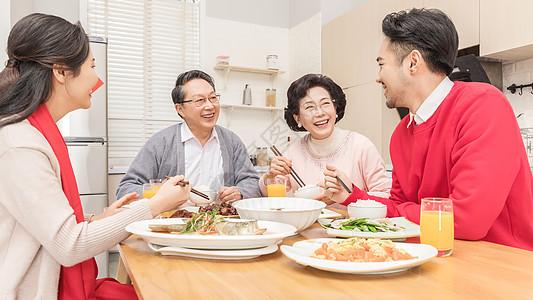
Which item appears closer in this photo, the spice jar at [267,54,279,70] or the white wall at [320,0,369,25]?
→ the white wall at [320,0,369,25]

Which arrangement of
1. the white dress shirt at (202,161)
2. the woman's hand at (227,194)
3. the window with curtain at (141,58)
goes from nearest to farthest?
the woman's hand at (227,194), the white dress shirt at (202,161), the window with curtain at (141,58)

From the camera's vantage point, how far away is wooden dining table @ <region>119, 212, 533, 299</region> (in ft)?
2.45

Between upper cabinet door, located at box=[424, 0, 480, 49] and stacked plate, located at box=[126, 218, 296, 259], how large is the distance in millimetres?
2726

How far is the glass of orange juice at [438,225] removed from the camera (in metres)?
1.00

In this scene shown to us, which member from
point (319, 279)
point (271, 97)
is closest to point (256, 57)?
point (271, 97)

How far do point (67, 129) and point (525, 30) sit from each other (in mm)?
3727

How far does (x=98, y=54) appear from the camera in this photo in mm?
3793

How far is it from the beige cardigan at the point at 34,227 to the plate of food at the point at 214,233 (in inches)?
4.3

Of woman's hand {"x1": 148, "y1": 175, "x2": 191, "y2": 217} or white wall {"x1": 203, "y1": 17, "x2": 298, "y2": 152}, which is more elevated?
white wall {"x1": 203, "y1": 17, "x2": 298, "y2": 152}

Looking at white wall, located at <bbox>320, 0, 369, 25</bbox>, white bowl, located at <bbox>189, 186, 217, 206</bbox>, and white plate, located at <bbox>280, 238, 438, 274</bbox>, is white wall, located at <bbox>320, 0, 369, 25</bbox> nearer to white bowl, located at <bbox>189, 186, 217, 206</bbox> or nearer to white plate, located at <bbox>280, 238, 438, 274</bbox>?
white bowl, located at <bbox>189, 186, 217, 206</bbox>

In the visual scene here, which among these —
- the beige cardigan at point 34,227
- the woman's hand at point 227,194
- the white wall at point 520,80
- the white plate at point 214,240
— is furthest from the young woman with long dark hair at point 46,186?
the white wall at point 520,80

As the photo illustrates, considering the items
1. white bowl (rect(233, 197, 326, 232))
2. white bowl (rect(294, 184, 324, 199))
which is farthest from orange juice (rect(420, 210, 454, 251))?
white bowl (rect(294, 184, 324, 199))

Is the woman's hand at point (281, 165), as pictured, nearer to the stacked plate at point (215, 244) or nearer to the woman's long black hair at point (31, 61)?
the stacked plate at point (215, 244)

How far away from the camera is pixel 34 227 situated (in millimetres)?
973
